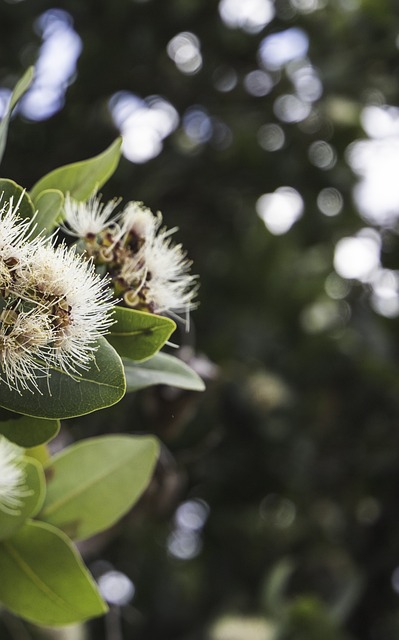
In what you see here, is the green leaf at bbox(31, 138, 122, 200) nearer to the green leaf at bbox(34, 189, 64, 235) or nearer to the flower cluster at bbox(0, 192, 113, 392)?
the green leaf at bbox(34, 189, 64, 235)

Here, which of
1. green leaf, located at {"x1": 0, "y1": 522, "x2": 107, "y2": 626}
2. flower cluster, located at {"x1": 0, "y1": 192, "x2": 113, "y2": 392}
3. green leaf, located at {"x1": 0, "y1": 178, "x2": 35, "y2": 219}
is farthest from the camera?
green leaf, located at {"x1": 0, "y1": 522, "x2": 107, "y2": 626}

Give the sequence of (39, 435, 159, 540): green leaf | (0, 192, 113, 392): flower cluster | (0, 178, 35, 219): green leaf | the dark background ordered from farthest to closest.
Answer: the dark background < (39, 435, 159, 540): green leaf < (0, 178, 35, 219): green leaf < (0, 192, 113, 392): flower cluster

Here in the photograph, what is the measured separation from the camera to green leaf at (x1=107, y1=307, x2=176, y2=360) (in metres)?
0.78

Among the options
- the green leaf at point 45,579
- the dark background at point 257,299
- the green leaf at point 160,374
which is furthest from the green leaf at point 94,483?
the dark background at point 257,299

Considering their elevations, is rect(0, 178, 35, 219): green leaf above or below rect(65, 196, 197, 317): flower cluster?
above

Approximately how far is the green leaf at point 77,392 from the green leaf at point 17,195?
0.47 ft

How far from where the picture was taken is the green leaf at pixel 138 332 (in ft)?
2.57

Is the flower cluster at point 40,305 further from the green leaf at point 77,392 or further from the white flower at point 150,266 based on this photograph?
the white flower at point 150,266

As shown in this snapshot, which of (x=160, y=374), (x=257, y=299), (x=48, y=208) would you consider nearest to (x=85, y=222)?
(x=48, y=208)

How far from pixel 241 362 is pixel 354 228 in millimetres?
768

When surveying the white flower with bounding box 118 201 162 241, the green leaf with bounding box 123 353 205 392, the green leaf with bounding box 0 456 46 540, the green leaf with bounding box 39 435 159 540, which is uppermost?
the white flower with bounding box 118 201 162 241

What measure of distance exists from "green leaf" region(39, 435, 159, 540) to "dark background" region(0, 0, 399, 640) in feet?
3.73

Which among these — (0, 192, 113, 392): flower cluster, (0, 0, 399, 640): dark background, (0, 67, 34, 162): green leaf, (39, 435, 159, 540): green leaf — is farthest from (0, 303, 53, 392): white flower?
(0, 0, 399, 640): dark background

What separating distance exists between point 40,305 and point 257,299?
2111 mm
